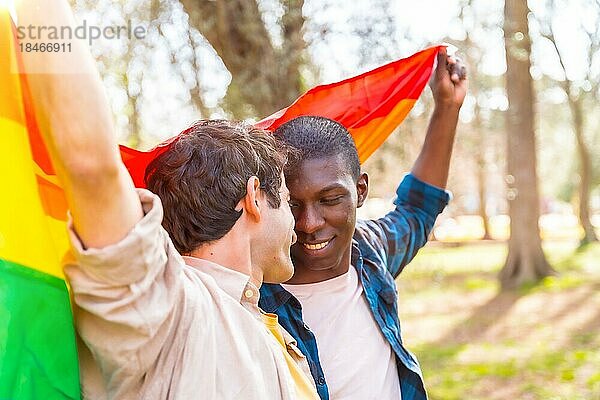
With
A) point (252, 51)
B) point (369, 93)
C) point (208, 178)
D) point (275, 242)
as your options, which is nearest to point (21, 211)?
point (208, 178)

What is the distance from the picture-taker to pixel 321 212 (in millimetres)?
2449

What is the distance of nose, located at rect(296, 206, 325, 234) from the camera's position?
2.41 m

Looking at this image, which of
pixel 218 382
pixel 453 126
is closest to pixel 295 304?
pixel 218 382

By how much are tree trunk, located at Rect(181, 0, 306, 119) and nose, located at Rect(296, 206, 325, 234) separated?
10.8ft

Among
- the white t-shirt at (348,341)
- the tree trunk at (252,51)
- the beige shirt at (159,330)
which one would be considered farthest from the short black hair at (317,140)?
the tree trunk at (252,51)

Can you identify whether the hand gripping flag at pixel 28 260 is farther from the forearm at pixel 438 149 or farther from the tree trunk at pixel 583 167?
the tree trunk at pixel 583 167

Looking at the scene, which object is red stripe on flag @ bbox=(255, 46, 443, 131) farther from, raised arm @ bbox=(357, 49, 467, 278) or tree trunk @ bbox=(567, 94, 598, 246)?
tree trunk @ bbox=(567, 94, 598, 246)

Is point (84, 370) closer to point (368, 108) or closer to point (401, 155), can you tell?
point (368, 108)

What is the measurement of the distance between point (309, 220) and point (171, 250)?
0.97 m

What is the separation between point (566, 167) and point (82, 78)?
157 ft

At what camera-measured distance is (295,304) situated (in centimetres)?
242

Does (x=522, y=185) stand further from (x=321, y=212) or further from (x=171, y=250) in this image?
(x=171, y=250)

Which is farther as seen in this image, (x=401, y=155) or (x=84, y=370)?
(x=401, y=155)

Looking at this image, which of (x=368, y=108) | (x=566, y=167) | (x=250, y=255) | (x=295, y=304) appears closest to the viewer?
(x=250, y=255)
